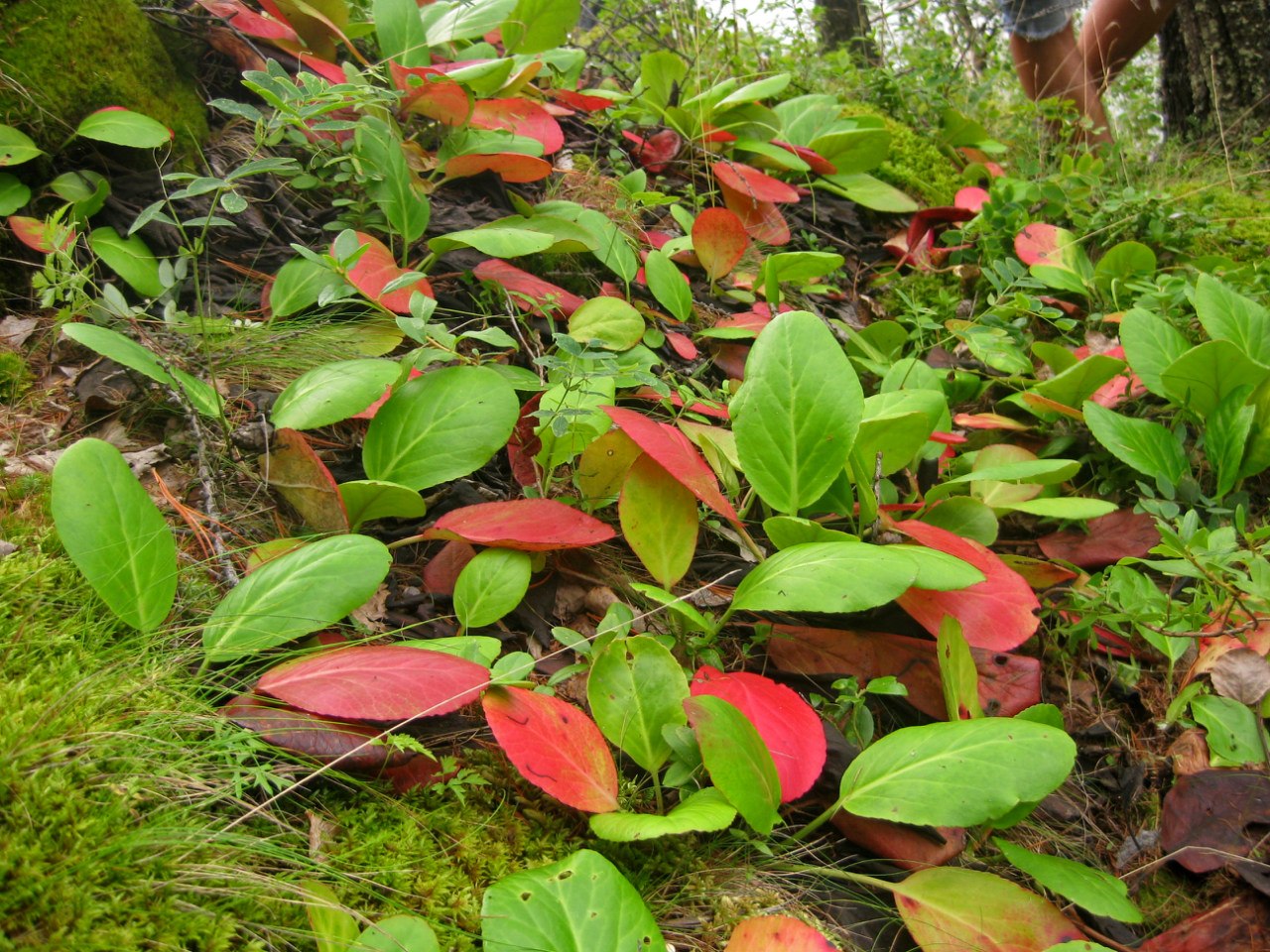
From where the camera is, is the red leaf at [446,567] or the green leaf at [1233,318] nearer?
the red leaf at [446,567]

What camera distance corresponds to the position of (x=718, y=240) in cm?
233

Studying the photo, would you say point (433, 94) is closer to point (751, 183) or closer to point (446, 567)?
point (751, 183)

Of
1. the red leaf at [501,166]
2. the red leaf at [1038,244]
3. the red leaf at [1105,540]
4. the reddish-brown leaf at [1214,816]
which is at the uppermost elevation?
the red leaf at [501,166]

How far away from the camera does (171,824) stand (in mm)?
878

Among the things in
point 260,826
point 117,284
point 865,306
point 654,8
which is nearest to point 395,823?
point 260,826

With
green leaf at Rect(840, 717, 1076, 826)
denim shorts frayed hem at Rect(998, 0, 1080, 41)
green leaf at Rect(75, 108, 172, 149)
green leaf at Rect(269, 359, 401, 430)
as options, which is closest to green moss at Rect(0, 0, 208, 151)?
green leaf at Rect(75, 108, 172, 149)

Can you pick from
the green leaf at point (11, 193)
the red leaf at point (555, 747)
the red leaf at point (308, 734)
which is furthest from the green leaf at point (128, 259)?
the red leaf at point (555, 747)

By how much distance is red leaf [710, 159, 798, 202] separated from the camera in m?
2.60

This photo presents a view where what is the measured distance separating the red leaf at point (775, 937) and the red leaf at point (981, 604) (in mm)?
581

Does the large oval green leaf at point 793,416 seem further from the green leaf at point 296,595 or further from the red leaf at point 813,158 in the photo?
the red leaf at point 813,158

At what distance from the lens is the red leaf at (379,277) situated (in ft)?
5.67

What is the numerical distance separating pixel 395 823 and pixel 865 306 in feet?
7.20

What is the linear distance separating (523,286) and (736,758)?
1.26 meters

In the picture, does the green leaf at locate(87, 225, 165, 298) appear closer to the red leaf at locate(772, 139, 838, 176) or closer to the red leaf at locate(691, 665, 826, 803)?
the red leaf at locate(691, 665, 826, 803)
